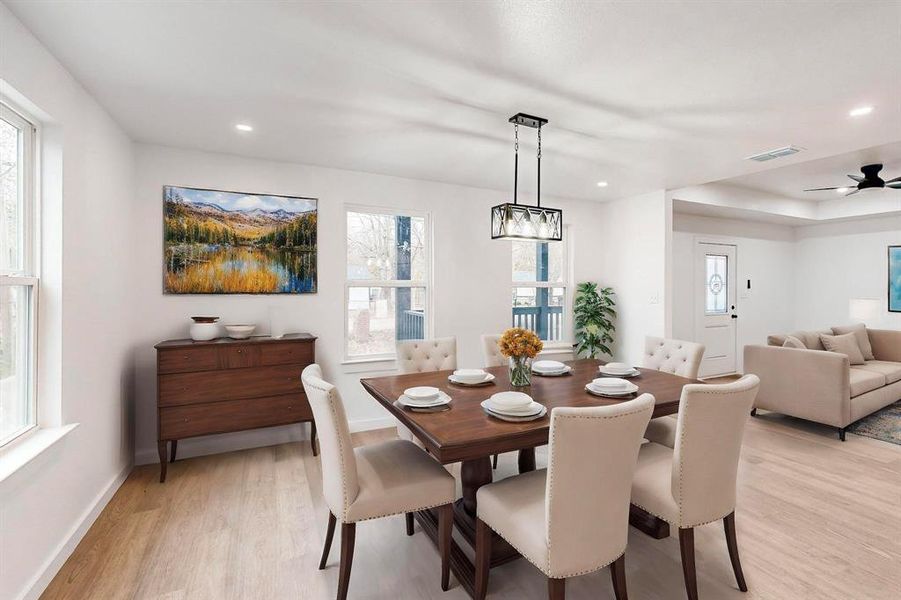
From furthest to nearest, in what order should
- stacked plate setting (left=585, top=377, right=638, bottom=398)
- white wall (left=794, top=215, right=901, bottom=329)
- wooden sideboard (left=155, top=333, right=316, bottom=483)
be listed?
white wall (left=794, top=215, right=901, bottom=329) → wooden sideboard (left=155, top=333, right=316, bottom=483) → stacked plate setting (left=585, top=377, right=638, bottom=398)

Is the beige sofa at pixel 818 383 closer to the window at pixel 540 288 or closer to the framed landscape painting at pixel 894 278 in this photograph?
the framed landscape painting at pixel 894 278

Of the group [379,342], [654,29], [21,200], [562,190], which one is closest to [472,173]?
[562,190]

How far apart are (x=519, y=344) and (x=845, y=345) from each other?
15.4 feet

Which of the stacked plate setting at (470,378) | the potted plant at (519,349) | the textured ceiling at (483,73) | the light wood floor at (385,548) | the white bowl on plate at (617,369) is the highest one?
the textured ceiling at (483,73)

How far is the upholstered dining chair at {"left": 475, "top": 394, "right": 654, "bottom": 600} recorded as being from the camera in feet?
4.90

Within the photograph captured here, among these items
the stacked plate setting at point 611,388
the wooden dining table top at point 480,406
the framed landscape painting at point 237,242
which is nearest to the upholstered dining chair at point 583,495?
the wooden dining table top at point 480,406

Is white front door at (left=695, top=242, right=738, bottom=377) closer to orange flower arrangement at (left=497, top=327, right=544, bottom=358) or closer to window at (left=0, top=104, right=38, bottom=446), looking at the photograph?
orange flower arrangement at (left=497, top=327, right=544, bottom=358)

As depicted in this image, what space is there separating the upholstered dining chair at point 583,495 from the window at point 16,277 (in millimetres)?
2282

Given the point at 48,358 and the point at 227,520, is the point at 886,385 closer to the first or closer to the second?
the point at 227,520

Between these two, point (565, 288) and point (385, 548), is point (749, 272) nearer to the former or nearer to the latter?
point (565, 288)

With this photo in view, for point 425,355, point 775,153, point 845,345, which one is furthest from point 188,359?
point 845,345

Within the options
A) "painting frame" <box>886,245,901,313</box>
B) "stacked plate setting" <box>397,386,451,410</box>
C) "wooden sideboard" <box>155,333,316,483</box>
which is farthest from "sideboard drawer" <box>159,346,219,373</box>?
"painting frame" <box>886,245,901,313</box>

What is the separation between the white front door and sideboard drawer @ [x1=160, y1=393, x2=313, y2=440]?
5.60 m

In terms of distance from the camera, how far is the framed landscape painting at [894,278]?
20.2 feet
